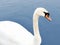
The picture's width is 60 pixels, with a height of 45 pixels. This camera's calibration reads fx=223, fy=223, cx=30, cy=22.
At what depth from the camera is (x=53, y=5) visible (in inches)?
171

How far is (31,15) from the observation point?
4.00 m

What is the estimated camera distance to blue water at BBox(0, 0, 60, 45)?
341cm

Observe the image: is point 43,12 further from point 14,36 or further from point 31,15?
point 31,15

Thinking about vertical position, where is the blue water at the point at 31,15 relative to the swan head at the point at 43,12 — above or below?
below

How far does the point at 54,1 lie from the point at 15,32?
1927 millimetres

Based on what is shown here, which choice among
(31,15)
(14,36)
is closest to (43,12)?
(14,36)

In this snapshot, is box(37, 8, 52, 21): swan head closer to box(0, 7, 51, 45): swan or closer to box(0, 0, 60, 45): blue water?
box(0, 7, 51, 45): swan

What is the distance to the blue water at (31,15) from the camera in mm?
3408

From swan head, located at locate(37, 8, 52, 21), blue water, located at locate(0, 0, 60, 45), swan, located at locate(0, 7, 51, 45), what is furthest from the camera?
blue water, located at locate(0, 0, 60, 45)

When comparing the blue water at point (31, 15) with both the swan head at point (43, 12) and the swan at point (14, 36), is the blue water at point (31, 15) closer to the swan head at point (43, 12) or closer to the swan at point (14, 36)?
the swan at point (14, 36)

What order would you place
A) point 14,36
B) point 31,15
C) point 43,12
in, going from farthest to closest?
point 31,15
point 14,36
point 43,12

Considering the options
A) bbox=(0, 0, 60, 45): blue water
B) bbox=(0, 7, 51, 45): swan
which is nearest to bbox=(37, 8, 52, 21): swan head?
bbox=(0, 7, 51, 45): swan

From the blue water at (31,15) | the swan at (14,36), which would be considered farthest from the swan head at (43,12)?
the blue water at (31,15)

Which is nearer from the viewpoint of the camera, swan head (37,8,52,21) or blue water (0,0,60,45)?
swan head (37,8,52,21)
